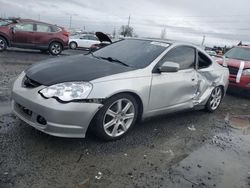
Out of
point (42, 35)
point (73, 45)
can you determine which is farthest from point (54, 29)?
point (73, 45)

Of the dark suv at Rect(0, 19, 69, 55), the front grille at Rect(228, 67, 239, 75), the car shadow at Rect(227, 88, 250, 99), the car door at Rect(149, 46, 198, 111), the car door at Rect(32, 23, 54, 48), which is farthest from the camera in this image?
the car door at Rect(32, 23, 54, 48)

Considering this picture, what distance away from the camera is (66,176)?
10.8 ft

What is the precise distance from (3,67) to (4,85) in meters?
2.95

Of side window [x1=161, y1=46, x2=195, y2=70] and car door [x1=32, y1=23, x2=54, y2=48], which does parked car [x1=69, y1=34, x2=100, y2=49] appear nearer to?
car door [x1=32, y1=23, x2=54, y2=48]

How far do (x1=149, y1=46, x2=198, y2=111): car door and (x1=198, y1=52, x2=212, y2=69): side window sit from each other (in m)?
0.19

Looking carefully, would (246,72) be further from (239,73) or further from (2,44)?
(2,44)

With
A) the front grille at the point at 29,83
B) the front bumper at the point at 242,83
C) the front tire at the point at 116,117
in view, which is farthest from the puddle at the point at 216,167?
the front bumper at the point at 242,83

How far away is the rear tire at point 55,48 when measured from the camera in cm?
1578

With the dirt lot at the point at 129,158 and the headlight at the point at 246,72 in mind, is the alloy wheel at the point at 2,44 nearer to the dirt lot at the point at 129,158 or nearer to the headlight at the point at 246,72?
the dirt lot at the point at 129,158

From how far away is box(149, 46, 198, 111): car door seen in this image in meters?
4.68

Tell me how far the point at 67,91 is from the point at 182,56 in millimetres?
2469

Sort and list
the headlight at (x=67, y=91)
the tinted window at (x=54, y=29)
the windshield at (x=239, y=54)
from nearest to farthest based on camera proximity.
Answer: the headlight at (x=67, y=91) → the windshield at (x=239, y=54) → the tinted window at (x=54, y=29)

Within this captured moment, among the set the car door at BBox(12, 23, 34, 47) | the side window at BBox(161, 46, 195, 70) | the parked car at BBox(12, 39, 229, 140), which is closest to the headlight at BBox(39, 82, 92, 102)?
the parked car at BBox(12, 39, 229, 140)

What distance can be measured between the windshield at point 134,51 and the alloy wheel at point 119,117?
2.28ft
